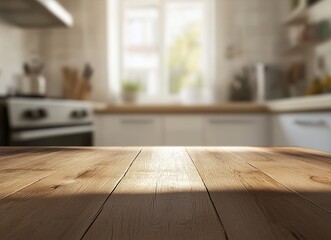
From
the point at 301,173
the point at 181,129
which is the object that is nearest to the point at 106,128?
the point at 181,129

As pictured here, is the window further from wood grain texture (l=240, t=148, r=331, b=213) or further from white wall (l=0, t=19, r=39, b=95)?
wood grain texture (l=240, t=148, r=331, b=213)

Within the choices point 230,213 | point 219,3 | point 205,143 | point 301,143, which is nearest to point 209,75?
point 219,3

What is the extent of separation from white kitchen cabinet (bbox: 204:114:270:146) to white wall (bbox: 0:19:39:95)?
1.69 m

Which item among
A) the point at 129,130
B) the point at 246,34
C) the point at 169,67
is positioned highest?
the point at 246,34

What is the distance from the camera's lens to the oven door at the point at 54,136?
200 centimetres

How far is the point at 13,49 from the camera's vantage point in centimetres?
330

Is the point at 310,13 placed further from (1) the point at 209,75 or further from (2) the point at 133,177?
(2) the point at 133,177

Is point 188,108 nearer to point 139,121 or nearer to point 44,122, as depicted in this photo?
point 139,121

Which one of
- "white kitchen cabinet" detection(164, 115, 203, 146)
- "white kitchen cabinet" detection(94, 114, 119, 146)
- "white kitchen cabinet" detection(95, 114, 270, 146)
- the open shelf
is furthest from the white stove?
the open shelf

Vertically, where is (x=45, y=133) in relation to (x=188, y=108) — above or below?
below

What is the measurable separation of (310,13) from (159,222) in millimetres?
3252

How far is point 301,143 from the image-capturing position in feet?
7.98

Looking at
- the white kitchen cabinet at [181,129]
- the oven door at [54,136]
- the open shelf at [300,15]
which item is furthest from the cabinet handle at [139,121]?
the open shelf at [300,15]

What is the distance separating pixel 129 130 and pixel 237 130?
895 mm
